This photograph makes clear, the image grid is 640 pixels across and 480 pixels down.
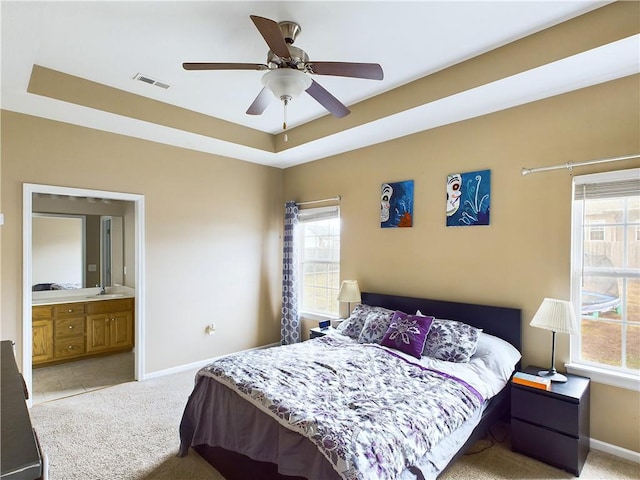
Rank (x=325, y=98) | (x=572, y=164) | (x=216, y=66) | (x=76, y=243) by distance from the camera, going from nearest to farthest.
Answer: (x=216, y=66) → (x=325, y=98) → (x=572, y=164) → (x=76, y=243)

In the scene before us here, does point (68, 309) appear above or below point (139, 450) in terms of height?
above

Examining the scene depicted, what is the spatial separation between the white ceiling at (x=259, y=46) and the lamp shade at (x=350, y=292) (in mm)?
1777

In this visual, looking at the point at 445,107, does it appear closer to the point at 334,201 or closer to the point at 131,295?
the point at 334,201

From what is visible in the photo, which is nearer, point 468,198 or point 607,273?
point 607,273

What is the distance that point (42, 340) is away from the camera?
166 inches

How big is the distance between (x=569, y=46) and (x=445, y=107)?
973 millimetres

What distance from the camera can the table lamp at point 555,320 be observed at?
8.14ft

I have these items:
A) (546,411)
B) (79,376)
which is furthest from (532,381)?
(79,376)

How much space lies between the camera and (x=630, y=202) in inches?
101

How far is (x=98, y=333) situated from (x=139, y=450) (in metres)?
2.61

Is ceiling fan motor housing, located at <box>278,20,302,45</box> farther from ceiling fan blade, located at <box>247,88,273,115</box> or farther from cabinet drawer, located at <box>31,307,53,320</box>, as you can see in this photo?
cabinet drawer, located at <box>31,307,53,320</box>

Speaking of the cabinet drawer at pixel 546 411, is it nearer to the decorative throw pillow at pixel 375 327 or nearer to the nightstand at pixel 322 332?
the decorative throw pillow at pixel 375 327

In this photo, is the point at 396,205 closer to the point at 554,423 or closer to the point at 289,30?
the point at 289,30

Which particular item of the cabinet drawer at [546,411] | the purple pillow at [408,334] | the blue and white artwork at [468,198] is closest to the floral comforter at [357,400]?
the purple pillow at [408,334]
